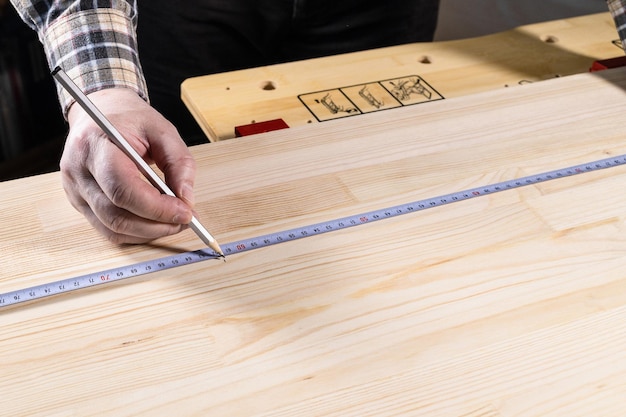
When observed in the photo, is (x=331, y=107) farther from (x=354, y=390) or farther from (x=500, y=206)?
(x=354, y=390)

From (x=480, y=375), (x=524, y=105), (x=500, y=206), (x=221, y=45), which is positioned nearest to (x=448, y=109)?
(x=524, y=105)

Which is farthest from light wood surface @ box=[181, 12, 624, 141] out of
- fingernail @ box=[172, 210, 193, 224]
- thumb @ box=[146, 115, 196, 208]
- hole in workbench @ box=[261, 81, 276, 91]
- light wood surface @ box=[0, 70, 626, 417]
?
fingernail @ box=[172, 210, 193, 224]

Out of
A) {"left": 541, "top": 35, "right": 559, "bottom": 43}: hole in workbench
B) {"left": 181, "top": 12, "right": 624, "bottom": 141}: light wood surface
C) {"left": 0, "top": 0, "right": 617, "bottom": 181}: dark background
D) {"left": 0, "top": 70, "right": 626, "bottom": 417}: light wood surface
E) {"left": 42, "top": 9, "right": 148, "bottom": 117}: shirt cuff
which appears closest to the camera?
{"left": 0, "top": 70, "right": 626, "bottom": 417}: light wood surface

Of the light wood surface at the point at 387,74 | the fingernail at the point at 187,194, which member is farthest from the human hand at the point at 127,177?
the light wood surface at the point at 387,74

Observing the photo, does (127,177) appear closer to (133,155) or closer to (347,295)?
(133,155)

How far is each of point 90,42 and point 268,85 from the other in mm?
474

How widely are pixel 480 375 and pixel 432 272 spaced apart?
0.18 m

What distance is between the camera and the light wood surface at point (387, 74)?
4.76 ft

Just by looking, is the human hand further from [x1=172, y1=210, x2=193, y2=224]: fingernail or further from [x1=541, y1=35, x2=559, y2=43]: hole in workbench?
[x1=541, y1=35, x2=559, y2=43]: hole in workbench

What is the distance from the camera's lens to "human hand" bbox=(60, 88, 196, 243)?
964 mm

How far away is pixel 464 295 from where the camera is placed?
37.3 inches

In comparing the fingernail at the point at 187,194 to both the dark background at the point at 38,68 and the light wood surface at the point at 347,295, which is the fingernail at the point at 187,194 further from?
the dark background at the point at 38,68

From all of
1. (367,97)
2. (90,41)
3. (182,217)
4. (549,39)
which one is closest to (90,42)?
(90,41)

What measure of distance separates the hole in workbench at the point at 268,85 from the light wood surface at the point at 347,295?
0.31m
